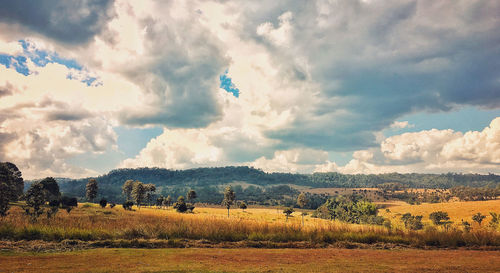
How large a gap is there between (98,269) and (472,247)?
20650 mm

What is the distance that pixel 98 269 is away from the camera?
34.0 ft

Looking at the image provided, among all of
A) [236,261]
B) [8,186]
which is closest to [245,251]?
[236,261]

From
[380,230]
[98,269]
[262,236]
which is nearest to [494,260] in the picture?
[380,230]

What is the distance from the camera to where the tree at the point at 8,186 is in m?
37.8

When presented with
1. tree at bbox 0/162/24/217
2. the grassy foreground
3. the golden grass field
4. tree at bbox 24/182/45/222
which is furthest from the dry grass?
tree at bbox 0/162/24/217

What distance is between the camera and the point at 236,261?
1239 centimetres

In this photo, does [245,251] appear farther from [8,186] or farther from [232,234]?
[8,186]

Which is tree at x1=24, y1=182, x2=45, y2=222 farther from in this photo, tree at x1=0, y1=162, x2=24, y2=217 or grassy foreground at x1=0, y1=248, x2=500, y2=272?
grassy foreground at x1=0, y1=248, x2=500, y2=272

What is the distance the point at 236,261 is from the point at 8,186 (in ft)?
212

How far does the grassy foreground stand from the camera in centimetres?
1074

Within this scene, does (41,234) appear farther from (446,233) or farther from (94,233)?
(446,233)

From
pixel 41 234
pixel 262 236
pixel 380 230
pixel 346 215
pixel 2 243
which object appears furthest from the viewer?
pixel 346 215

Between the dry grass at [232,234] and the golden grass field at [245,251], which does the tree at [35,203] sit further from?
the golden grass field at [245,251]

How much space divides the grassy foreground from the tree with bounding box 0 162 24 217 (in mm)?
21137
